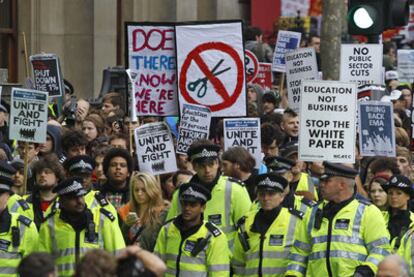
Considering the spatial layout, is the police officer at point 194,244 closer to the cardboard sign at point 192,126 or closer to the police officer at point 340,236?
the police officer at point 340,236

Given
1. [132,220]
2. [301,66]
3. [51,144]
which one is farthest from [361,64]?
[132,220]

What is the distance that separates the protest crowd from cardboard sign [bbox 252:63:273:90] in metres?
7.77

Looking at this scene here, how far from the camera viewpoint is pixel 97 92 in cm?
2892

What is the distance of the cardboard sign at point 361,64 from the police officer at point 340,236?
6.68 metres

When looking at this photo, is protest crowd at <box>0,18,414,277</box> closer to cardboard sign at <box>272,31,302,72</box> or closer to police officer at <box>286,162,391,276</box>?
police officer at <box>286,162,391,276</box>

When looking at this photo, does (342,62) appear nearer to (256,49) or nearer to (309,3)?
(256,49)

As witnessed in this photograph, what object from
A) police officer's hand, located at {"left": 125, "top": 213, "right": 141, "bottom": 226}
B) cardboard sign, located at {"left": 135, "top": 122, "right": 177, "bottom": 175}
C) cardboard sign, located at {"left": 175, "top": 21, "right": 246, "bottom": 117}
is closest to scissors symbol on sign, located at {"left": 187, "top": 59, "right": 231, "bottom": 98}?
cardboard sign, located at {"left": 175, "top": 21, "right": 246, "bottom": 117}

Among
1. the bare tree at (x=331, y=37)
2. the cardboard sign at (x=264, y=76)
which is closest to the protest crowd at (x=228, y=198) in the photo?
the bare tree at (x=331, y=37)

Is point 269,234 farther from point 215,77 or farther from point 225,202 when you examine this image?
point 215,77

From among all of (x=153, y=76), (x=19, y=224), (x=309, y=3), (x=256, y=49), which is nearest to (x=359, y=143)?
(x=153, y=76)

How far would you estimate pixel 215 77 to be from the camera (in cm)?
1761

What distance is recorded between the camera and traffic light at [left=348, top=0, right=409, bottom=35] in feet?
57.3

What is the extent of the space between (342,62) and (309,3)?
70.5 ft

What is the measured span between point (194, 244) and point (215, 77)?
4.44 m
